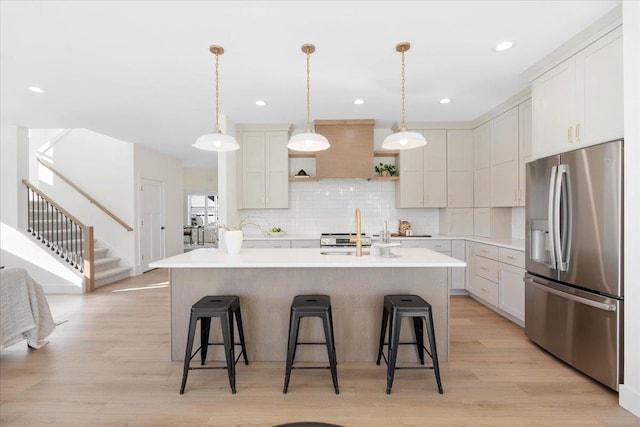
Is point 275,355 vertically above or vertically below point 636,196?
below

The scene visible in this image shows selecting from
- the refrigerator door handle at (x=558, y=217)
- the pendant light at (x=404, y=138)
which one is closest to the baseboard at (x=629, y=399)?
the refrigerator door handle at (x=558, y=217)

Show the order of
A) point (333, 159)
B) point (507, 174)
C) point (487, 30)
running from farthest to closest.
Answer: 1. point (333, 159)
2. point (507, 174)
3. point (487, 30)

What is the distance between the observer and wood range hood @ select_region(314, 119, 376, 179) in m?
4.82

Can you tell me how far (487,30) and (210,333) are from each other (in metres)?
3.34

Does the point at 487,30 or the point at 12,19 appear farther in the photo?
the point at 487,30

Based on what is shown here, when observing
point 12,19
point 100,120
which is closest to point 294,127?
point 100,120

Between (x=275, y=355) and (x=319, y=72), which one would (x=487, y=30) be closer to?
(x=319, y=72)

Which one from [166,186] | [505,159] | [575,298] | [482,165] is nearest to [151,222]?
[166,186]

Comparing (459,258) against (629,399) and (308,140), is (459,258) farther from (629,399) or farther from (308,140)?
(308,140)

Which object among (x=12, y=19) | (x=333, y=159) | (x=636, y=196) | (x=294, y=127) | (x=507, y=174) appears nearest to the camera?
(x=636, y=196)

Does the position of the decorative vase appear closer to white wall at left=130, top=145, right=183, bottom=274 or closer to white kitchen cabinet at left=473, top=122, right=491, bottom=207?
white kitchen cabinet at left=473, top=122, right=491, bottom=207

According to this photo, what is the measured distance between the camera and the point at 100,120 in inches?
191

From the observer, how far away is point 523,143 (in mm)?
3820

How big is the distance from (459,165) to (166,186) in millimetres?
6436
